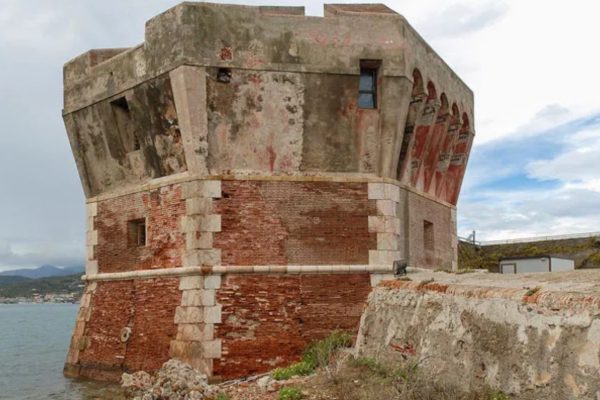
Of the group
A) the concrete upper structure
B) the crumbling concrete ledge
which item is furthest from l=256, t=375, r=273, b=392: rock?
the concrete upper structure

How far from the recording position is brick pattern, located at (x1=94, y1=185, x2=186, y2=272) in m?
13.1

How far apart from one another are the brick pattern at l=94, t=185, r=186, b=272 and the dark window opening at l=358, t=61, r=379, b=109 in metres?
3.98

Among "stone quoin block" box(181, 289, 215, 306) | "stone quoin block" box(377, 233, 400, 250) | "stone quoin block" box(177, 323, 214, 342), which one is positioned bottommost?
"stone quoin block" box(177, 323, 214, 342)

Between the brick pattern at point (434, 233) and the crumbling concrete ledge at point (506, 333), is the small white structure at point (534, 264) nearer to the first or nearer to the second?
the brick pattern at point (434, 233)

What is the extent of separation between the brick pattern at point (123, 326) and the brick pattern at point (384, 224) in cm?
384

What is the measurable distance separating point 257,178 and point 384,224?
2.60 m

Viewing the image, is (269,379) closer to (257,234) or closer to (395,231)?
(257,234)

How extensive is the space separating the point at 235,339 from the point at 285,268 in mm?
1568

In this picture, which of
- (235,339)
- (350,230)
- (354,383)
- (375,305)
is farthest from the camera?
(350,230)

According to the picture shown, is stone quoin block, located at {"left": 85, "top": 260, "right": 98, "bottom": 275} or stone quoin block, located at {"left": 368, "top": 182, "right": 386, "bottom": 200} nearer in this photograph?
stone quoin block, located at {"left": 368, "top": 182, "right": 386, "bottom": 200}

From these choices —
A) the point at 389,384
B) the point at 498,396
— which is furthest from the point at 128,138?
the point at 498,396

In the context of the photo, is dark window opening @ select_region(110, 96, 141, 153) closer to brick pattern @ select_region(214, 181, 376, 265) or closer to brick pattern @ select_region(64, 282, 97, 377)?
brick pattern @ select_region(214, 181, 376, 265)

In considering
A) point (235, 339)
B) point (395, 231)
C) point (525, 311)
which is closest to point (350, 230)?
point (395, 231)

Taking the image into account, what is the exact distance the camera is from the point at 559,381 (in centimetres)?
618
